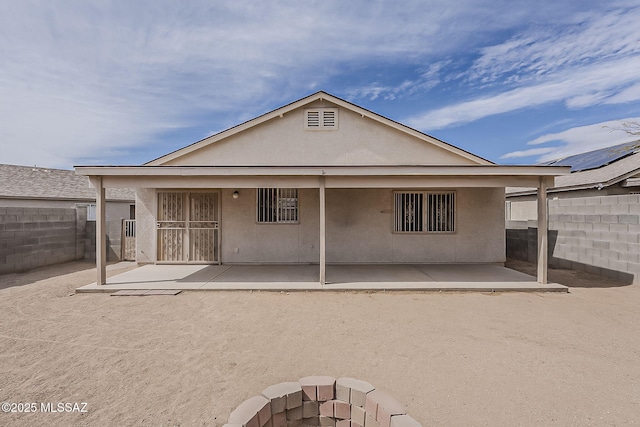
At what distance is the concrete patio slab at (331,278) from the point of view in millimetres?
6203

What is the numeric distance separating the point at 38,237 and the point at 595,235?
614 inches

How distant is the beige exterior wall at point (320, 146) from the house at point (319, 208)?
0.03 metres

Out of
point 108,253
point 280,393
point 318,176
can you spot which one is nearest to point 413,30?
point 318,176

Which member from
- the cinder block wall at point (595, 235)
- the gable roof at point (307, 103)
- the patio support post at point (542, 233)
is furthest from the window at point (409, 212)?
the cinder block wall at point (595, 235)

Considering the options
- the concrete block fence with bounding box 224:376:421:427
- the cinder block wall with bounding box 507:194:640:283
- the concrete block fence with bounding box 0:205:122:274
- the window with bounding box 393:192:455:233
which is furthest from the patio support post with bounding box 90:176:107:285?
the cinder block wall with bounding box 507:194:640:283

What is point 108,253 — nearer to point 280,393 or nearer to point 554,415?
point 280,393

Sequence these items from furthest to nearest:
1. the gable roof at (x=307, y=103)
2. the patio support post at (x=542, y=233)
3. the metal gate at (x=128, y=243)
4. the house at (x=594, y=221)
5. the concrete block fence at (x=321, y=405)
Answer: the metal gate at (x=128, y=243)
the gable roof at (x=307, y=103)
the house at (x=594, y=221)
the patio support post at (x=542, y=233)
the concrete block fence at (x=321, y=405)

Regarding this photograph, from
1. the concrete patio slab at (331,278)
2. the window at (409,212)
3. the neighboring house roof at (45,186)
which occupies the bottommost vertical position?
the concrete patio slab at (331,278)

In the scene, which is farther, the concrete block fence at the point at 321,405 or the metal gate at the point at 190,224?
the metal gate at the point at 190,224

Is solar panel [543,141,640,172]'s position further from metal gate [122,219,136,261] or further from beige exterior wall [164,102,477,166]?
metal gate [122,219,136,261]

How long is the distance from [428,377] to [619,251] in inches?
289

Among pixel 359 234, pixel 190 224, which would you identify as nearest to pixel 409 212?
pixel 359 234

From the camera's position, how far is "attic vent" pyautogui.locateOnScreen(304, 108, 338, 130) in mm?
8680

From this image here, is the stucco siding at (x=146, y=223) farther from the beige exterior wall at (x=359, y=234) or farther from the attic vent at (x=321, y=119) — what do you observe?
the attic vent at (x=321, y=119)
